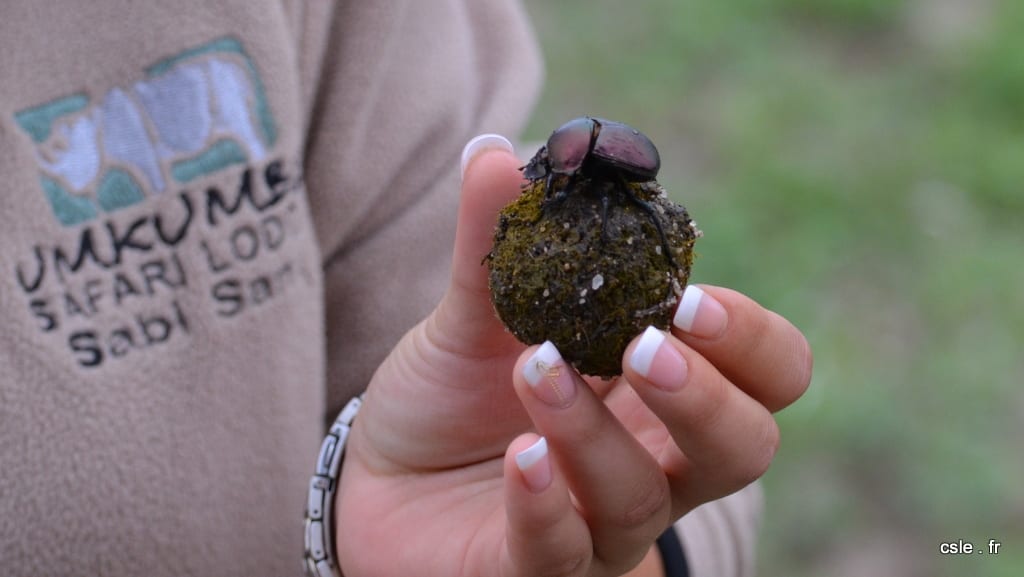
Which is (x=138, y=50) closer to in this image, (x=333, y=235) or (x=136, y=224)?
(x=136, y=224)

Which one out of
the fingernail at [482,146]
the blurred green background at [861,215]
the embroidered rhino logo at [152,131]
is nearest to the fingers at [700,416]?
the fingernail at [482,146]

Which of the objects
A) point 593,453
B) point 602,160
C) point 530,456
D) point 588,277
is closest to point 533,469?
point 530,456

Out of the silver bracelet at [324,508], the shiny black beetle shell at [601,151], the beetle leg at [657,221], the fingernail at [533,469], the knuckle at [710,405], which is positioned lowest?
the silver bracelet at [324,508]

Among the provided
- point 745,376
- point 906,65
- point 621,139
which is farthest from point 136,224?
point 906,65

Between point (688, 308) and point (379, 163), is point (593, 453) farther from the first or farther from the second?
point (379, 163)

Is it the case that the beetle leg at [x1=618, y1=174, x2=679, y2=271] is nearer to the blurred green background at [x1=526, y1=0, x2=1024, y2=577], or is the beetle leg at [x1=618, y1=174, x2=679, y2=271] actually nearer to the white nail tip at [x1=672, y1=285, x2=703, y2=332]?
the white nail tip at [x1=672, y1=285, x2=703, y2=332]

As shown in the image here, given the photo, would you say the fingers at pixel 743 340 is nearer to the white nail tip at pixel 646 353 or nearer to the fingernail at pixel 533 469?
the white nail tip at pixel 646 353
